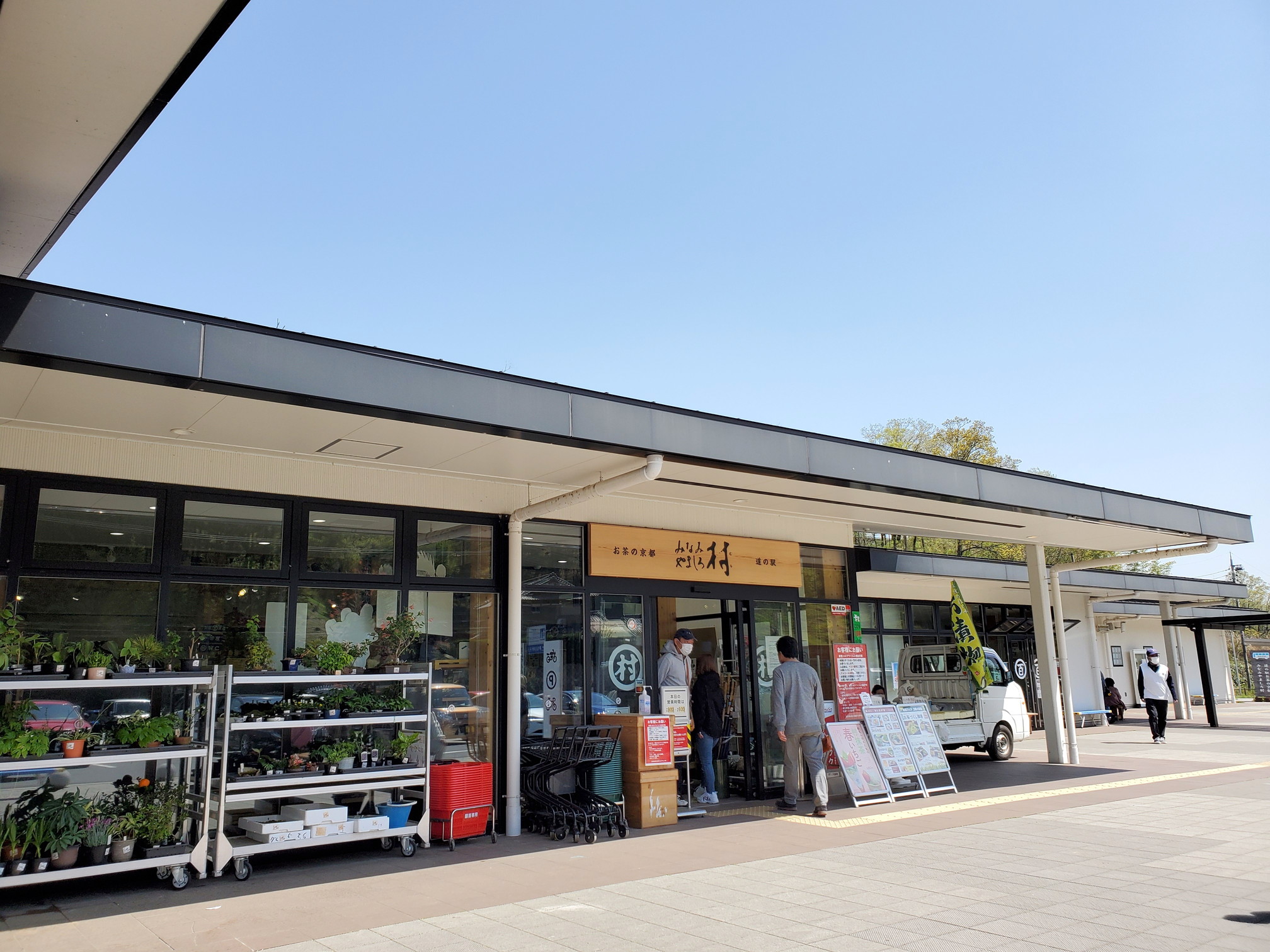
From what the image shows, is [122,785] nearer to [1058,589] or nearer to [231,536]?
[231,536]

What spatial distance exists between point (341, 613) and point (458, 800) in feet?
6.20

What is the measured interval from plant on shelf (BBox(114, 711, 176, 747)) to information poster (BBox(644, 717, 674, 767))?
4.09m

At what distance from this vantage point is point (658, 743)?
841 cm

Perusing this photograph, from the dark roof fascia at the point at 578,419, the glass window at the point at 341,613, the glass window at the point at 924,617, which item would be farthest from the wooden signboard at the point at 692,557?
the glass window at the point at 924,617

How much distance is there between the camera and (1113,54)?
9.18 m

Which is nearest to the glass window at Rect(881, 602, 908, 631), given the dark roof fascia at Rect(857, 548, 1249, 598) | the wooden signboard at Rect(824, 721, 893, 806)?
the dark roof fascia at Rect(857, 548, 1249, 598)

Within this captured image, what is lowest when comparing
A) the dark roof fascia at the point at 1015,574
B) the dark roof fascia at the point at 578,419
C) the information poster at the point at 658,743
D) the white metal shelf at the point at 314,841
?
the white metal shelf at the point at 314,841

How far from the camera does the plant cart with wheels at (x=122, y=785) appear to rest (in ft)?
17.7

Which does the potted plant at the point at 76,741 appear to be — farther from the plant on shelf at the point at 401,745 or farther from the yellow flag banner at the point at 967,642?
the yellow flag banner at the point at 967,642

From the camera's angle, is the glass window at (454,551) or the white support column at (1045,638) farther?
the white support column at (1045,638)

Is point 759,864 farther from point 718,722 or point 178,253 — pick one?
point 178,253

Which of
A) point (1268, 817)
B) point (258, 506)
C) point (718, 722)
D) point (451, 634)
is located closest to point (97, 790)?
point (258, 506)

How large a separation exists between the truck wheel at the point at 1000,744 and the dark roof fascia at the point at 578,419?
4.59 meters

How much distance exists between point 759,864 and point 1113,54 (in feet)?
29.1
